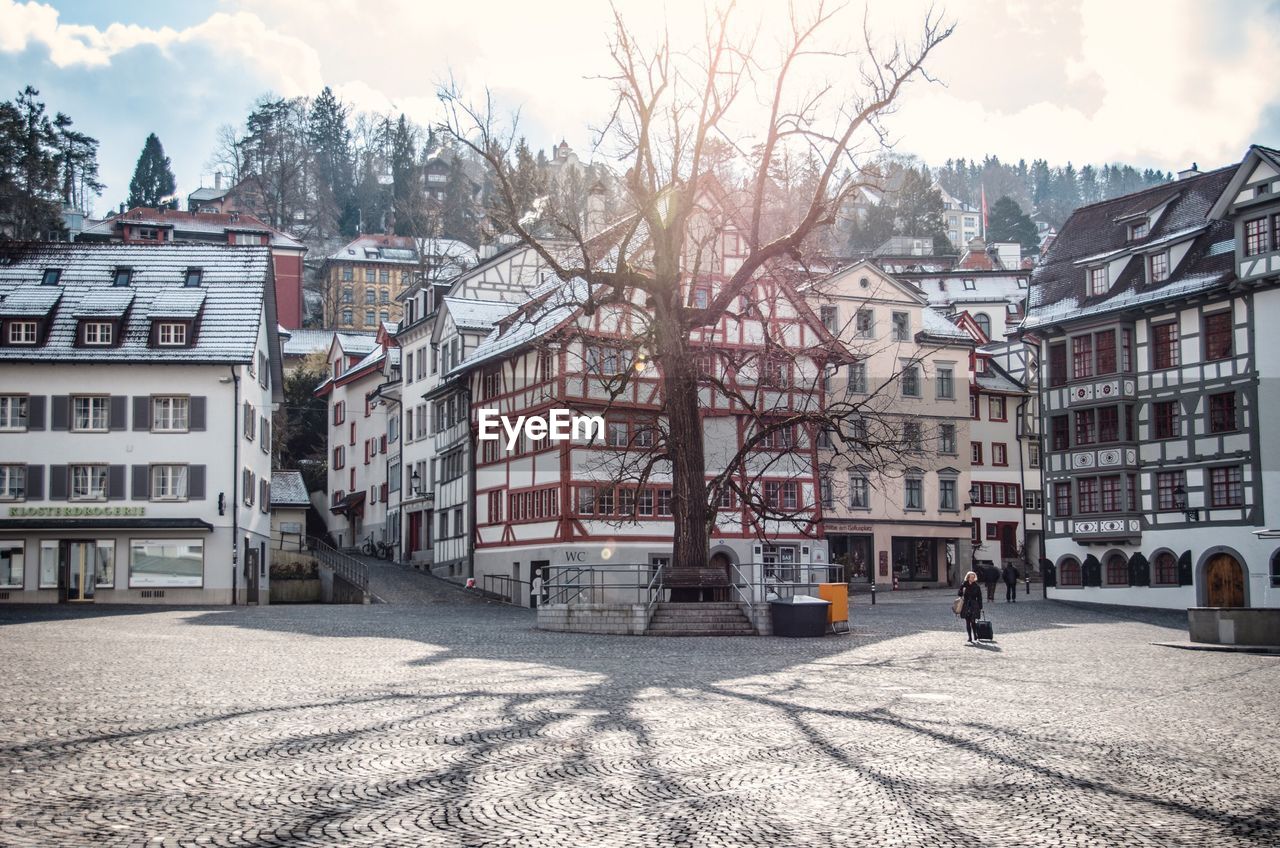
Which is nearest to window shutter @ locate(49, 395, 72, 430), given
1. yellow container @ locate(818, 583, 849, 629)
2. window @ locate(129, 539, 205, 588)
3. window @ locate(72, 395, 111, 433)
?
window @ locate(72, 395, 111, 433)

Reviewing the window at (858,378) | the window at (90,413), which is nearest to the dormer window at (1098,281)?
the window at (858,378)

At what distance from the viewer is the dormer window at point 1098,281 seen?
168ft

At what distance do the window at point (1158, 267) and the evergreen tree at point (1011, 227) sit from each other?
329ft

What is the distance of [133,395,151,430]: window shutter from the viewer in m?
48.6

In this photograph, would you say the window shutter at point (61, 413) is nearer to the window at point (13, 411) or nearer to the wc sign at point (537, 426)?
the window at point (13, 411)

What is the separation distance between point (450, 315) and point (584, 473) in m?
12.8

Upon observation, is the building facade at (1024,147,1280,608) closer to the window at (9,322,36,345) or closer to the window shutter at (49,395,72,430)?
the window shutter at (49,395,72,430)

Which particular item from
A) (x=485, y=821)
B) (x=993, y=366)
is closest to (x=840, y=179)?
(x=485, y=821)

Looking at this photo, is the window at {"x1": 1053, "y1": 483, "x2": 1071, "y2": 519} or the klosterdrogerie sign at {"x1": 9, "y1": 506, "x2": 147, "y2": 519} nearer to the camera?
the klosterdrogerie sign at {"x1": 9, "y1": 506, "x2": 147, "y2": 519}

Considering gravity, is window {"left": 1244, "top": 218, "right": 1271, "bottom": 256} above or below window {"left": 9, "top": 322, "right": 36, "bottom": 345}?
above

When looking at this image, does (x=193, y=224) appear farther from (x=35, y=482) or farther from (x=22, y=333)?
(x=35, y=482)

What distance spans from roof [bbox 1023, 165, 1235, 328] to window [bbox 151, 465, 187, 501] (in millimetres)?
31084

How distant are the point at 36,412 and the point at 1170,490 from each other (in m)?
38.7

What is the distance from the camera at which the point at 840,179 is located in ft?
98.6
